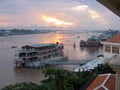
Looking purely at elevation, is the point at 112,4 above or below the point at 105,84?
above

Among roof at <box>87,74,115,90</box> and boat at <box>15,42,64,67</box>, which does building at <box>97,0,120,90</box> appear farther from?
boat at <box>15,42,64,67</box>

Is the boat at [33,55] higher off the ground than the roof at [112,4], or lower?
lower

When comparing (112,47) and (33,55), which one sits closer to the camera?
(112,47)

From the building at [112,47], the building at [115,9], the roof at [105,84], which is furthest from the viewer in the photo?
the building at [112,47]

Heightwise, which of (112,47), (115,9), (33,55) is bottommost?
(33,55)

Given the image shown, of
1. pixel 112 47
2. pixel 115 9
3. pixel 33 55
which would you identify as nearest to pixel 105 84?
pixel 115 9

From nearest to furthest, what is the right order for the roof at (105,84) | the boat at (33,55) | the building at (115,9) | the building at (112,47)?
the building at (115,9), the roof at (105,84), the building at (112,47), the boat at (33,55)

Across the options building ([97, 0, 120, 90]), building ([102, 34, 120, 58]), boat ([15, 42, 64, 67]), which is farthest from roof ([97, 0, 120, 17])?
boat ([15, 42, 64, 67])

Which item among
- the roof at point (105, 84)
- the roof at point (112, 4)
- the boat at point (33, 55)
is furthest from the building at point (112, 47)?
the roof at point (112, 4)

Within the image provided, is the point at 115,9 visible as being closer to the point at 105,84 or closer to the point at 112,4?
the point at 112,4

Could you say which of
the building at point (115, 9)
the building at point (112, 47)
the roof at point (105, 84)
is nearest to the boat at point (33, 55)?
the building at point (112, 47)

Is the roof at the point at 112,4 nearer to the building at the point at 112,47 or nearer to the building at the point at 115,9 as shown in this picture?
the building at the point at 115,9

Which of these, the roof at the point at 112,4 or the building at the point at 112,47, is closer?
the roof at the point at 112,4

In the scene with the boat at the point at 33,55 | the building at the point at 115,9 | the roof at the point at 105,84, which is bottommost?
the boat at the point at 33,55
